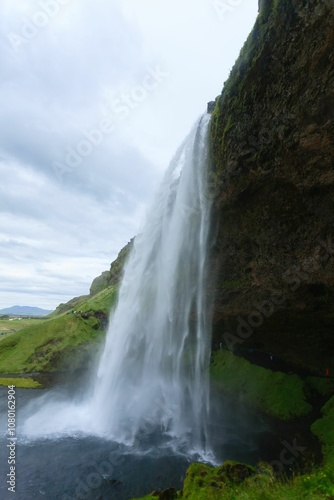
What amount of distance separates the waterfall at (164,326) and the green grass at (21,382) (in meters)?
11.6

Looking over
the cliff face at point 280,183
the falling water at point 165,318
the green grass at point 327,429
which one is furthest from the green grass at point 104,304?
the green grass at point 327,429

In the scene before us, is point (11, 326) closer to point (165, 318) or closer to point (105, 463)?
point (165, 318)

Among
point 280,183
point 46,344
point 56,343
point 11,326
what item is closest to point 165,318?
point 280,183

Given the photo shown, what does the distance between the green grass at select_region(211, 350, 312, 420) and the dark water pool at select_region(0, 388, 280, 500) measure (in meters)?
2.71

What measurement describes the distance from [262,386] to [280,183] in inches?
810

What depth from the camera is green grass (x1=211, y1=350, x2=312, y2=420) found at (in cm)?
2655

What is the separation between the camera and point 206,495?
12398 mm

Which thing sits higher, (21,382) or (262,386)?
(262,386)

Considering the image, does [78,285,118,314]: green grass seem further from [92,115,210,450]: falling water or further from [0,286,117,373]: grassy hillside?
[92,115,210,450]: falling water

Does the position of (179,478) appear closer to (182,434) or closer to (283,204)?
(182,434)

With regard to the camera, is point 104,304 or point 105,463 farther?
point 104,304

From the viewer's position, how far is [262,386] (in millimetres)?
30406

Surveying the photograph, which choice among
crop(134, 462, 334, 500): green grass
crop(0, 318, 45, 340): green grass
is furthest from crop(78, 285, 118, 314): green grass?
crop(134, 462, 334, 500): green grass

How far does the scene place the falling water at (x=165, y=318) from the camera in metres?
28.0
